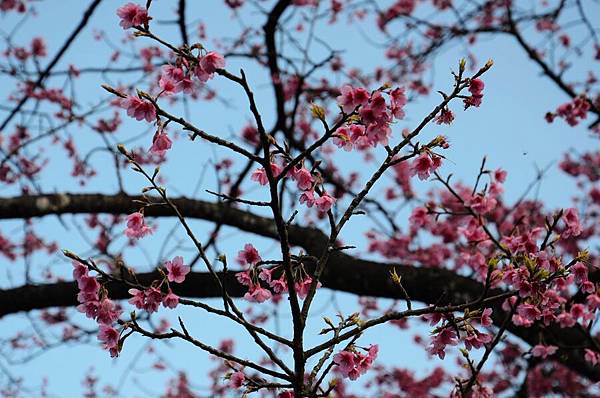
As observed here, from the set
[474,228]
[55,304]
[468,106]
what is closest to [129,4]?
[468,106]

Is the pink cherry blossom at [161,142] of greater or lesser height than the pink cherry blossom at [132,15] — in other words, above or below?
below

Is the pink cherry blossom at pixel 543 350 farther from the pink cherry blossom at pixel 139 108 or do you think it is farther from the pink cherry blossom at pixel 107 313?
the pink cherry blossom at pixel 139 108

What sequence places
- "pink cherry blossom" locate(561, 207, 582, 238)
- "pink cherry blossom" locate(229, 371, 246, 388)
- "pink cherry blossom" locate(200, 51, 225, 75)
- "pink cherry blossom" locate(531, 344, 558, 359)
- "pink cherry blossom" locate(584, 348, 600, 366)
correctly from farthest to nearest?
"pink cherry blossom" locate(584, 348, 600, 366)
"pink cherry blossom" locate(531, 344, 558, 359)
"pink cherry blossom" locate(561, 207, 582, 238)
"pink cherry blossom" locate(229, 371, 246, 388)
"pink cherry blossom" locate(200, 51, 225, 75)

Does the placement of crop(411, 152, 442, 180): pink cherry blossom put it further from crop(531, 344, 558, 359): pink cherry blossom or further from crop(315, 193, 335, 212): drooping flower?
crop(531, 344, 558, 359): pink cherry blossom

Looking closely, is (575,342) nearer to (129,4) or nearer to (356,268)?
(356,268)

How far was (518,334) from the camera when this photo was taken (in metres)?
5.16

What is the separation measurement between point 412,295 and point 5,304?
3345 mm

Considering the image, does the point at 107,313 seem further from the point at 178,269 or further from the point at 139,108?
the point at 139,108

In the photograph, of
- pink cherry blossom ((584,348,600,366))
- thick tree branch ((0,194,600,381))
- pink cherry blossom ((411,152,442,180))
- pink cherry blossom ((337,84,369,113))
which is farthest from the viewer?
thick tree branch ((0,194,600,381))

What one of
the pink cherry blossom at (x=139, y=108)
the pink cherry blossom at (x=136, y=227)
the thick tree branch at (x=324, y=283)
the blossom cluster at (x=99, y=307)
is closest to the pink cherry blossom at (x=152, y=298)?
the blossom cluster at (x=99, y=307)

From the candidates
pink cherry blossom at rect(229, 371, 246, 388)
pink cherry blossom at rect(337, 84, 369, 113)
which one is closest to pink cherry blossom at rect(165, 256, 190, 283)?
pink cherry blossom at rect(229, 371, 246, 388)

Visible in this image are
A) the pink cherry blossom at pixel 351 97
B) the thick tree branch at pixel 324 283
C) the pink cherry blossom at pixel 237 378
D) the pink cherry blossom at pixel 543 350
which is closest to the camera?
the pink cherry blossom at pixel 351 97

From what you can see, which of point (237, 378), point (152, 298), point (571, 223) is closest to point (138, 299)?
point (152, 298)

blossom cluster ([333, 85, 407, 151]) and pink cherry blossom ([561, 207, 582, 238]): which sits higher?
pink cherry blossom ([561, 207, 582, 238])
